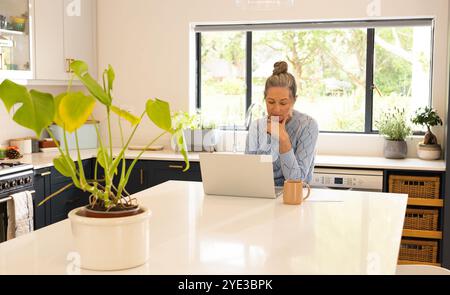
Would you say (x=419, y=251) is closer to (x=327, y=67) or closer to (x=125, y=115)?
(x=327, y=67)

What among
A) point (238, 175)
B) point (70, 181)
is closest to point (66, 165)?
point (238, 175)

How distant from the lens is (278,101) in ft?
10.8

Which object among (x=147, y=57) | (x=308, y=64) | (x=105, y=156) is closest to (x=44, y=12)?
(x=147, y=57)

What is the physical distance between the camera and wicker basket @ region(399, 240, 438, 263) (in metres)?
4.21

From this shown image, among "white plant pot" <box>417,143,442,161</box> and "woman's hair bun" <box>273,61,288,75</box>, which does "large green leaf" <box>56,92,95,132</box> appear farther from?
"white plant pot" <box>417,143,442,161</box>

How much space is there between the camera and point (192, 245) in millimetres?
1958

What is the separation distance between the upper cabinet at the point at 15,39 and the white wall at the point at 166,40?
40.4 inches

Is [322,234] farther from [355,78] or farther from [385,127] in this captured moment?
[355,78]

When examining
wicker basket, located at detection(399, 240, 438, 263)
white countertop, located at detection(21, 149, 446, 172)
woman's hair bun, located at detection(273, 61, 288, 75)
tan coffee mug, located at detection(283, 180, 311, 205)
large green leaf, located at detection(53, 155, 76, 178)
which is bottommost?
wicker basket, located at detection(399, 240, 438, 263)

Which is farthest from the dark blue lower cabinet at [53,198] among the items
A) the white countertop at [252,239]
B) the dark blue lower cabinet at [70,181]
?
the white countertop at [252,239]

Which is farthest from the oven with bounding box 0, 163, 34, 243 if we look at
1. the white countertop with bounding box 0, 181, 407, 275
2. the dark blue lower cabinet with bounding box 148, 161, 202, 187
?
the white countertop with bounding box 0, 181, 407, 275

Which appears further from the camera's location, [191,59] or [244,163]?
[191,59]
